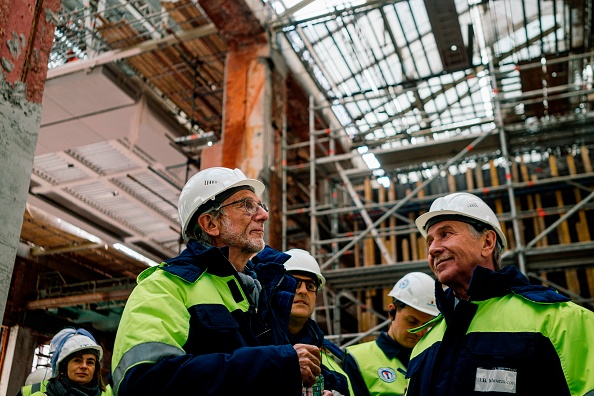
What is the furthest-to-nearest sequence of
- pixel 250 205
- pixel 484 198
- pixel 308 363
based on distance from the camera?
Answer: 1. pixel 484 198
2. pixel 250 205
3. pixel 308 363

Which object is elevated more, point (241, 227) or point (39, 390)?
point (241, 227)

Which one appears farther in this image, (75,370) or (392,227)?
(392,227)

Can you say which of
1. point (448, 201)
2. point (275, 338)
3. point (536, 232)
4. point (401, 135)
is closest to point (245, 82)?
point (401, 135)

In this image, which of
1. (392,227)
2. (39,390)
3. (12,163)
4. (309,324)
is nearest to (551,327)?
(309,324)

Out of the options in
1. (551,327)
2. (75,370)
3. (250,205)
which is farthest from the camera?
(75,370)

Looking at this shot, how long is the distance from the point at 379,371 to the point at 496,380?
2.33 m

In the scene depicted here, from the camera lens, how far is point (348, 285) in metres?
9.93

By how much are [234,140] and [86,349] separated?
4.89 metres

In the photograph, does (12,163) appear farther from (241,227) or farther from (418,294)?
(418,294)

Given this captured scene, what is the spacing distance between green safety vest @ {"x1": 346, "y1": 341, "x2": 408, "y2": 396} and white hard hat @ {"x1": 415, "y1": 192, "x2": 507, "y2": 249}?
5.92 ft

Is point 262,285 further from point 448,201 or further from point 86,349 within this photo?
point 86,349

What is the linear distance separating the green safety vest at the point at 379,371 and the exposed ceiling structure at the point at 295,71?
225 inches

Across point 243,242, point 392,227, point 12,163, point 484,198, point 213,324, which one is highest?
point 484,198

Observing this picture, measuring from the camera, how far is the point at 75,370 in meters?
6.38
